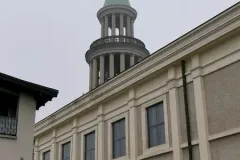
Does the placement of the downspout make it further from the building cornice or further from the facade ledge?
the facade ledge

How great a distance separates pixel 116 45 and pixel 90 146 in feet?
37.4

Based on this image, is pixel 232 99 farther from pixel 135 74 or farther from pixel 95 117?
pixel 95 117

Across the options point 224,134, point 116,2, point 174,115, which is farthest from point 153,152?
point 116,2

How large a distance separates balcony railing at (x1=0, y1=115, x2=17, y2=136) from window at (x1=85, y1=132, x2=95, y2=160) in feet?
26.4

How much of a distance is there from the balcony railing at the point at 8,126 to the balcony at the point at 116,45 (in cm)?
1747

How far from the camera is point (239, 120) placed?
1598cm

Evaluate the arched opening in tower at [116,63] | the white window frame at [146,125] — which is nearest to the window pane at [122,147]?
the white window frame at [146,125]

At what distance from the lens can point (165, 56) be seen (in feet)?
64.1

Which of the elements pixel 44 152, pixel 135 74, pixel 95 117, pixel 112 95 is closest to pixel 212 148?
pixel 135 74

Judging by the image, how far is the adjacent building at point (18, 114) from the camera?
16.8 metres

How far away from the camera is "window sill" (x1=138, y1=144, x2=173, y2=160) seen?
1892cm

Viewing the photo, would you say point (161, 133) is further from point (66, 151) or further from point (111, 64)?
point (111, 64)

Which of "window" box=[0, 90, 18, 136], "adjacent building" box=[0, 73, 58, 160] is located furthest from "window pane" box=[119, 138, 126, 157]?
"window" box=[0, 90, 18, 136]

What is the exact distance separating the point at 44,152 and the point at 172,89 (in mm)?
13631
